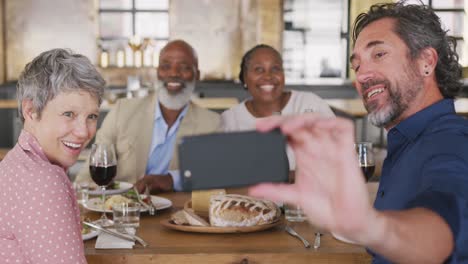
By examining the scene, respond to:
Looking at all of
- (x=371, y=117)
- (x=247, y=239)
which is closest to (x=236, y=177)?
(x=371, y=117)

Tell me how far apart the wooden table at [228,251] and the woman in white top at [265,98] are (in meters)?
1.57

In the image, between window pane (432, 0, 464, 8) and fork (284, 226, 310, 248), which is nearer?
fork (284, 226, 310, 248)

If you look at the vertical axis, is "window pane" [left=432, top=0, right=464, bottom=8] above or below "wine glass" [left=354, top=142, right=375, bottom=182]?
above

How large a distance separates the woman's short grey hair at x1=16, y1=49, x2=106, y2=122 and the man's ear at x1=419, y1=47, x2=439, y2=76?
0.86 meters

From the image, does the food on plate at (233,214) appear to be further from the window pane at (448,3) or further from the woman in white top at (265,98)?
the window pane at (448,3)

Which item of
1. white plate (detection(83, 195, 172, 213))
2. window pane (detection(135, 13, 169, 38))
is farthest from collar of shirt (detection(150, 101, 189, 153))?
window pane (detection(135, 13, 169, 38))

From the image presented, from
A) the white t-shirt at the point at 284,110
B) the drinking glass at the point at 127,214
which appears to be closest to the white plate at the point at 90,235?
the drinking glass at the point at 127,214

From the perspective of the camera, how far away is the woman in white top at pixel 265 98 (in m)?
3.46

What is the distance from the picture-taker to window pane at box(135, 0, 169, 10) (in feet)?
30.5

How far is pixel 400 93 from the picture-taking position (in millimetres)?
1479

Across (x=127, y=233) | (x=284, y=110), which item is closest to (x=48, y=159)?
(x=127, y=233)

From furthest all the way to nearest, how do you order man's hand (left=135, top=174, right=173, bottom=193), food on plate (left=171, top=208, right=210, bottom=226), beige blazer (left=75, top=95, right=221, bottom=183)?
beige blazer (left=75, top=95, right=221, bottom=183)
man's hand (left=135, top=174, right=173, bottom=193)
food on plate (left=171, top=208, right=210, bottom=226)

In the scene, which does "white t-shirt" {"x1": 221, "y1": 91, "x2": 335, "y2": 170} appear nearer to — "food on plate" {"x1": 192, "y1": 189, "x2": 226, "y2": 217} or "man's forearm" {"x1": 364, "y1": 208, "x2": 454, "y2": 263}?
"food on plate" {"x1": 192, "y1": 189, "x2": 226, "y2": 217}

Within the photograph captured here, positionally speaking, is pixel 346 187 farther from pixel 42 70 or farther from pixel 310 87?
pixel 310 87
